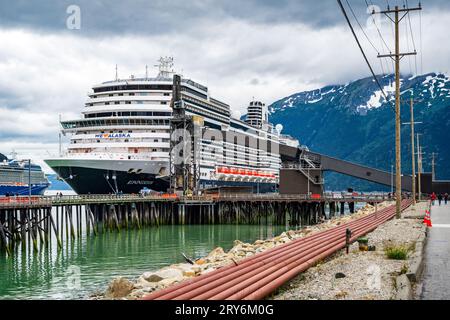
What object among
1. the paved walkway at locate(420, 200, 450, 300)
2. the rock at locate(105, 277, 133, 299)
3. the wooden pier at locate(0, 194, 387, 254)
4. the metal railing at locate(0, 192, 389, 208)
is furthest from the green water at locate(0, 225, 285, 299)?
the paved walkway at locate(420, 200, 450, 300)

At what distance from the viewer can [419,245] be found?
59.0 ft

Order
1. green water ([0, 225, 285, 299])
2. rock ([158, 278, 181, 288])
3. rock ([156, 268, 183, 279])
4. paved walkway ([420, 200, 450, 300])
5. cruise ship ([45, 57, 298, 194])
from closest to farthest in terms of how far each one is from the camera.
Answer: paved walkway ([420, 200, 450, 300]) → rock ([158, 278, 181, 288]) → rock ([156, 268, 183, 279]) → green water ([0, 225, 285, 299]) → cruise ship ([45, 57, 298, 194])

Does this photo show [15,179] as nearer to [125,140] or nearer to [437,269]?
[125,140]

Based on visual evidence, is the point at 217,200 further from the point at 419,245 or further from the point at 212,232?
the point at 419,245

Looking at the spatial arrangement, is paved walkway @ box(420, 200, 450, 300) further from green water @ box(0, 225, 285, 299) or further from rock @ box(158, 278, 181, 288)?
green water @ box(0, 225, 285, 299)

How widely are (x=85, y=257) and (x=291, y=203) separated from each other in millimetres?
35672

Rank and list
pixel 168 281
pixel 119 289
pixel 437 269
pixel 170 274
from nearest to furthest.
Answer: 1. pixel 437 269
2. pixel 119 289
3. pixel 168 281
4. pixel 170 274

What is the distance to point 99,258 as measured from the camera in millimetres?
36844

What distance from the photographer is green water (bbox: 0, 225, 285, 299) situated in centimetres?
2577

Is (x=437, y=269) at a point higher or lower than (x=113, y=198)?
lower

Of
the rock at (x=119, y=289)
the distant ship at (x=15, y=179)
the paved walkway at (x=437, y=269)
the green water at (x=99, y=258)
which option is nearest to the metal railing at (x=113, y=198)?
the green water at (x=99, y=258)

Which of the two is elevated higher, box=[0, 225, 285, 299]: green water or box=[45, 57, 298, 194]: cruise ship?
box=[45, 57, 298, 194]: cruise ship

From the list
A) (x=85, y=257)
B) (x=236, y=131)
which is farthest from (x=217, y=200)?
(x=236, y=131)

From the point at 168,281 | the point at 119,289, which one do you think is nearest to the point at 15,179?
the point at 119,289
